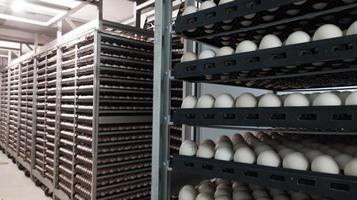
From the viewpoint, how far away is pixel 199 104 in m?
1.32

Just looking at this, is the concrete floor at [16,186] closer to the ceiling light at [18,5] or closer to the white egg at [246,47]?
the ceiling light at [18,5]

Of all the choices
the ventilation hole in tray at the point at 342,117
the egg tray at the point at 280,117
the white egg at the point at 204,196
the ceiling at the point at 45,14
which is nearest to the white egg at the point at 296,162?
the egg tray at the point at 280,117

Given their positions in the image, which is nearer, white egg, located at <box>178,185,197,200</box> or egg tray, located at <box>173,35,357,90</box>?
egg tray, located at <box>173,35,357,90</box>

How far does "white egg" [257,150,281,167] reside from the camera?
42.4 inches

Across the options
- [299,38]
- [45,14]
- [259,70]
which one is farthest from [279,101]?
[45,14]

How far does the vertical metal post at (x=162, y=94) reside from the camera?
138 centimetres

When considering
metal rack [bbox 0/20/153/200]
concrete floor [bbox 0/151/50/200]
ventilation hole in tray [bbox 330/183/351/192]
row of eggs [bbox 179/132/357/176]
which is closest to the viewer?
ventilation hole in tray [bbox 330/183/351/192]

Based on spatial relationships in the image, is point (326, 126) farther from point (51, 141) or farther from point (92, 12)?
point (92, 12)

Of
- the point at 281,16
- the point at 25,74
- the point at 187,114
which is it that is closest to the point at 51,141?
the point at 25,74

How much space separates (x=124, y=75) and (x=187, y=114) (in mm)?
1812

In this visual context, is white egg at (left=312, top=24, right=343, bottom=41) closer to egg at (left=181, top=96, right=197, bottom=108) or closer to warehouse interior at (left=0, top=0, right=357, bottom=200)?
warehouse interior at (left=0, top=0, right=357, bottom=200)

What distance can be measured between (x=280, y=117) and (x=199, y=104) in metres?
0.41

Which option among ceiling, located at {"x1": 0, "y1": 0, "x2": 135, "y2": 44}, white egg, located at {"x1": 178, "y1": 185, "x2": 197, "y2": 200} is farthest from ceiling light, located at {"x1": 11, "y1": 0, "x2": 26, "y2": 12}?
white egg, located at {"x1": 178, "y1": 185, "x2": 197, "y2": 200}

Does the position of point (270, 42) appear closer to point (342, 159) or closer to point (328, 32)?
point (328, 32)
